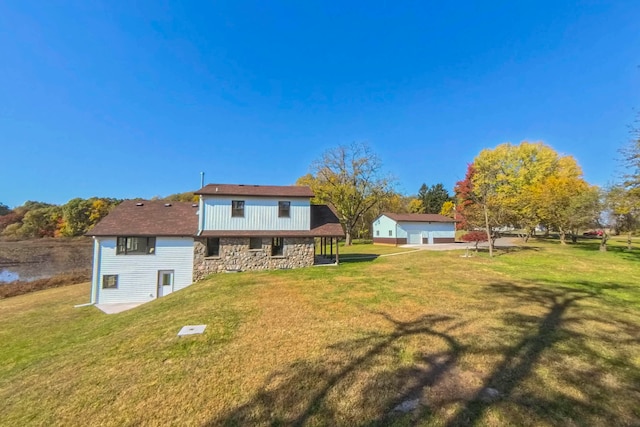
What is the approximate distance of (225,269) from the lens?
16.8 metres

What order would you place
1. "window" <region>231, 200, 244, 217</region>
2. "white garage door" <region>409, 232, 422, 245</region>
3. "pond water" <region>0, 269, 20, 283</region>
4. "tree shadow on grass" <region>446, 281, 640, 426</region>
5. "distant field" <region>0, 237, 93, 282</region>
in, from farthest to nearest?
1. "white garage door" <region>409, 232, 422, 245</region>
2. "distant field" <region>0, 237, 93, 282</region>
3. "pond water" <region>0, 269, 20, 283</region>
4. "window" <region>231, 200, 244, 217</region>
5. "tree shadow on grass" <region>446, 281, 640, 426</region>

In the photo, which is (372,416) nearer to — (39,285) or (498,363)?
(498,363)

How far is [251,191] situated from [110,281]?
988 centimetres

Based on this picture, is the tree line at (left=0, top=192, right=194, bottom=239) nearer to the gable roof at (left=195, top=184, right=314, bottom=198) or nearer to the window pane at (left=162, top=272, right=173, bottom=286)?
the window pane at (left=162, top=272, right=173, bottom=286)

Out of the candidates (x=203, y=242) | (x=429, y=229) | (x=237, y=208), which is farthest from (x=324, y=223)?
(x=429, y=229)

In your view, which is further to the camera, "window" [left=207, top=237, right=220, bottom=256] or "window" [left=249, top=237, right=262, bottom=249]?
"window" [left=249, top=237, right=262, bottom=249]

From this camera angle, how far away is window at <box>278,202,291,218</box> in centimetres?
1770

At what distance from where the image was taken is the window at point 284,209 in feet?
58.1

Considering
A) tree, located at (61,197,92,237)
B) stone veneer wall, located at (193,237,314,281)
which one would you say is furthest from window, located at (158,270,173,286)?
tree, located at (61,197,92,237)

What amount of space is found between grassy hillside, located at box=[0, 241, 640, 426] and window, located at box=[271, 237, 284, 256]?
732cm

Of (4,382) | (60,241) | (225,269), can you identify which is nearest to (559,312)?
(4,382)

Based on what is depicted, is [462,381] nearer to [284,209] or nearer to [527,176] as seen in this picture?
[284,209]

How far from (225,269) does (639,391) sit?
1663 cm

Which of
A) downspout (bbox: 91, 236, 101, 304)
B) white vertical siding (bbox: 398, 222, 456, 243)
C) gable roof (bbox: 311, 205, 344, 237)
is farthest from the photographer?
white vertical siding (bbox: 398, 222, 456, 243)
